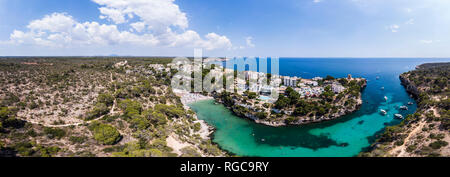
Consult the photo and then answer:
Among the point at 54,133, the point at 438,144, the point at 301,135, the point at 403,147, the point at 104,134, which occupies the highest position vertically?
the point at 54,133

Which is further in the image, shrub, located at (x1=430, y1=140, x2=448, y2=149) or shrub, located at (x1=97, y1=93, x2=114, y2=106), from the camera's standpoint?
shrub, located at (x1=97, y1=93, x2=114, y2=106)

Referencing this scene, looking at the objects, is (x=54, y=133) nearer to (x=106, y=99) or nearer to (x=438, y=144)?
(x=106, y=99)

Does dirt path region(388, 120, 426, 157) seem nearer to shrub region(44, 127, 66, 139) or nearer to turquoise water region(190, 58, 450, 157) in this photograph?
turquoise water region(190, 58, 450, 157)

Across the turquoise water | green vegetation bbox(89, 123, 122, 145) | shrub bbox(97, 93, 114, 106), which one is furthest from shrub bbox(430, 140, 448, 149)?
shrub bbox(97, 93, 114, 106)

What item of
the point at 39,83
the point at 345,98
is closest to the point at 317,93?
the point at 345,98

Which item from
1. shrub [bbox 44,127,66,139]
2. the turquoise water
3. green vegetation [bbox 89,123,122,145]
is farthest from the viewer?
the turquoise water

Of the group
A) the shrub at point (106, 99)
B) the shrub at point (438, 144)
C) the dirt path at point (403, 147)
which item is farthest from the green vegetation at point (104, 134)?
the shrub at point (438, 144)

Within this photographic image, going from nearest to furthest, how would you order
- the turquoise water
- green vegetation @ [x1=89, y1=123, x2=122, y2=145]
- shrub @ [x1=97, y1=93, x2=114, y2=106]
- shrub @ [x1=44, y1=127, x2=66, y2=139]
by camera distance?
shrub @ [x1=44, y1=127, x2=66, y2=139] → green vegetation @ [x1=89, y1=123, x2=122, y2=145] → the turquoise water → shrub @ [x1=97, y1=93, x2=114, y2=106]

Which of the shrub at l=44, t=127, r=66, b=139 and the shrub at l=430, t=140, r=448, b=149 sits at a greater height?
the shrub at l=44, t=127, r=66, b=139

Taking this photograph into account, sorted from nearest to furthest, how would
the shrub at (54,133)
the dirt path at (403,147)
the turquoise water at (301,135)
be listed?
1. the shrub at (54,133)
2. the dirt path at (403,147)
3. the turquoise water at (301,135)

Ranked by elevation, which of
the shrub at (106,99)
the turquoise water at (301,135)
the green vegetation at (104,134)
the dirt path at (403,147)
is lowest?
the turquoise water at (301,135)

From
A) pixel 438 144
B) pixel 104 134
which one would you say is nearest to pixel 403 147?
pixel 438 144

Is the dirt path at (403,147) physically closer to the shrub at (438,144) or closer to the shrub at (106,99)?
the shrub at (438,144)

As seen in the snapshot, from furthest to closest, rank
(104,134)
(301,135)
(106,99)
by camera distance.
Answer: (106,99)
(301,135)
(104,134)
